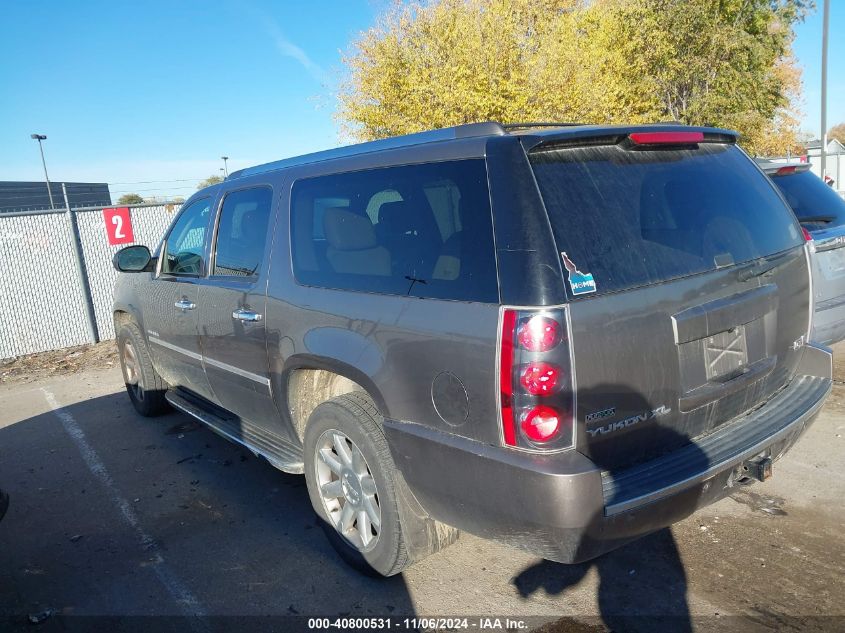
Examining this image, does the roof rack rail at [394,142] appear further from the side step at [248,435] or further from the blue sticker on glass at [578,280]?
the side step at [248,435]

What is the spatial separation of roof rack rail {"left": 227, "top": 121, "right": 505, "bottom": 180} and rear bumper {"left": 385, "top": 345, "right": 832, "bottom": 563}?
48.2 inches

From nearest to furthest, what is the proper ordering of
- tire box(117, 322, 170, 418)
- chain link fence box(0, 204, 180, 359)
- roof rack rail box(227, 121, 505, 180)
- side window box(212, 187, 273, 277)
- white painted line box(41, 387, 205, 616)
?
roof rack rail box(227, 121, 505, 180), white painted line box(41, 387, 205, 616), side window box(212, 187, 273, 277), tire box(117, 322, 170, 418), chain link fence box(0, 204, 180, 359)

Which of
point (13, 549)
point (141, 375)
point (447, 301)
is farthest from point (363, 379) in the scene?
point (141, 375)

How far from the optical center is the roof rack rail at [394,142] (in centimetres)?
260

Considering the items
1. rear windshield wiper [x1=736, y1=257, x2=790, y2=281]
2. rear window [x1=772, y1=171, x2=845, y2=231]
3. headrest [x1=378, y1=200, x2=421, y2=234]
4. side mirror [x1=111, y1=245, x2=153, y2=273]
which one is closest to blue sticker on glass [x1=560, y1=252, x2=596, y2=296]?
headrest [x1=378, y1=200, x2=421, y2=234]

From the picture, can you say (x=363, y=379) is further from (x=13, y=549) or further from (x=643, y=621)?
(x=13, y=549)

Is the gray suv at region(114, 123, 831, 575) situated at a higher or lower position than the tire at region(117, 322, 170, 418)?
higher

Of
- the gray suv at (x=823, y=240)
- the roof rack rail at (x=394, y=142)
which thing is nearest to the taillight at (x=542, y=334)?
the roof rack rail at (x=394, y=142)

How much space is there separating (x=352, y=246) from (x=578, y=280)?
126cm

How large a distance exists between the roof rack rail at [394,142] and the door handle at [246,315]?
88 centimetres

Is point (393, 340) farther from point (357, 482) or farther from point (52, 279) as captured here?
point (52, 279)

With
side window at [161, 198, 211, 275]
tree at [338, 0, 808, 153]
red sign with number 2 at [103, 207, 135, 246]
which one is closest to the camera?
side window at [161, 198, 211, 275]

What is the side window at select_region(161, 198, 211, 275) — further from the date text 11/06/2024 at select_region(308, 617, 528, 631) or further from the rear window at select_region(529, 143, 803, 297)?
the rear window at select_region(529, 143, 803, 297)

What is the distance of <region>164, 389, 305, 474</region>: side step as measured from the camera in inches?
140
